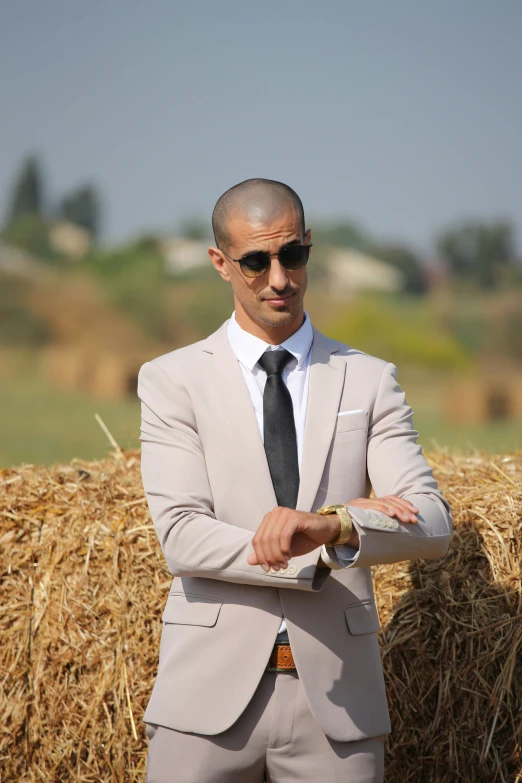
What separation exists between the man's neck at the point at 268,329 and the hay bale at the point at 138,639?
1769mm

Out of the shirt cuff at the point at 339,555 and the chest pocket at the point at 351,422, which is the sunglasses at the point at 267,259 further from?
the shirt cuff at the point at 339,555

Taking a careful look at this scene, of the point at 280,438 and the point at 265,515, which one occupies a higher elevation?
the point at 280,438

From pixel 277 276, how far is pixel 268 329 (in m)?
0.23

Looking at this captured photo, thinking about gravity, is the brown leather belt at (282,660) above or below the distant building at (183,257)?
below

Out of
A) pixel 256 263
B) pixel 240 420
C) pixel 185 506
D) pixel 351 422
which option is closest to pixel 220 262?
pixel 256 263

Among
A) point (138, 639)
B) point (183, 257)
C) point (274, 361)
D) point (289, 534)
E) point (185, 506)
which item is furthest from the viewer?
point (183, 257)

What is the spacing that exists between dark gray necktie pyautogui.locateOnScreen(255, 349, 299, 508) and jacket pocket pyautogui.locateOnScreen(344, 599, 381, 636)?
1.29 feet

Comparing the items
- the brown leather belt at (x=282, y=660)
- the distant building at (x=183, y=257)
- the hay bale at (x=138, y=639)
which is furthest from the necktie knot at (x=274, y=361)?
the distant building at (x=183, y=257)

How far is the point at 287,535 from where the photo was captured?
102 inches

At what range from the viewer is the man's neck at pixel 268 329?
3234 millimetres

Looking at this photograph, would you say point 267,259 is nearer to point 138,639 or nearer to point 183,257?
point 138,639

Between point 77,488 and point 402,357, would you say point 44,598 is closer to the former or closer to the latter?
point 77,488

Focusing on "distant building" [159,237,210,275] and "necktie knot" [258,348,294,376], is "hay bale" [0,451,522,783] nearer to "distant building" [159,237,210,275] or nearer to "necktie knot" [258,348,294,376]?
"necktie knot" [258,348,294,376]

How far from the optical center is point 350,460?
3.09 metres
